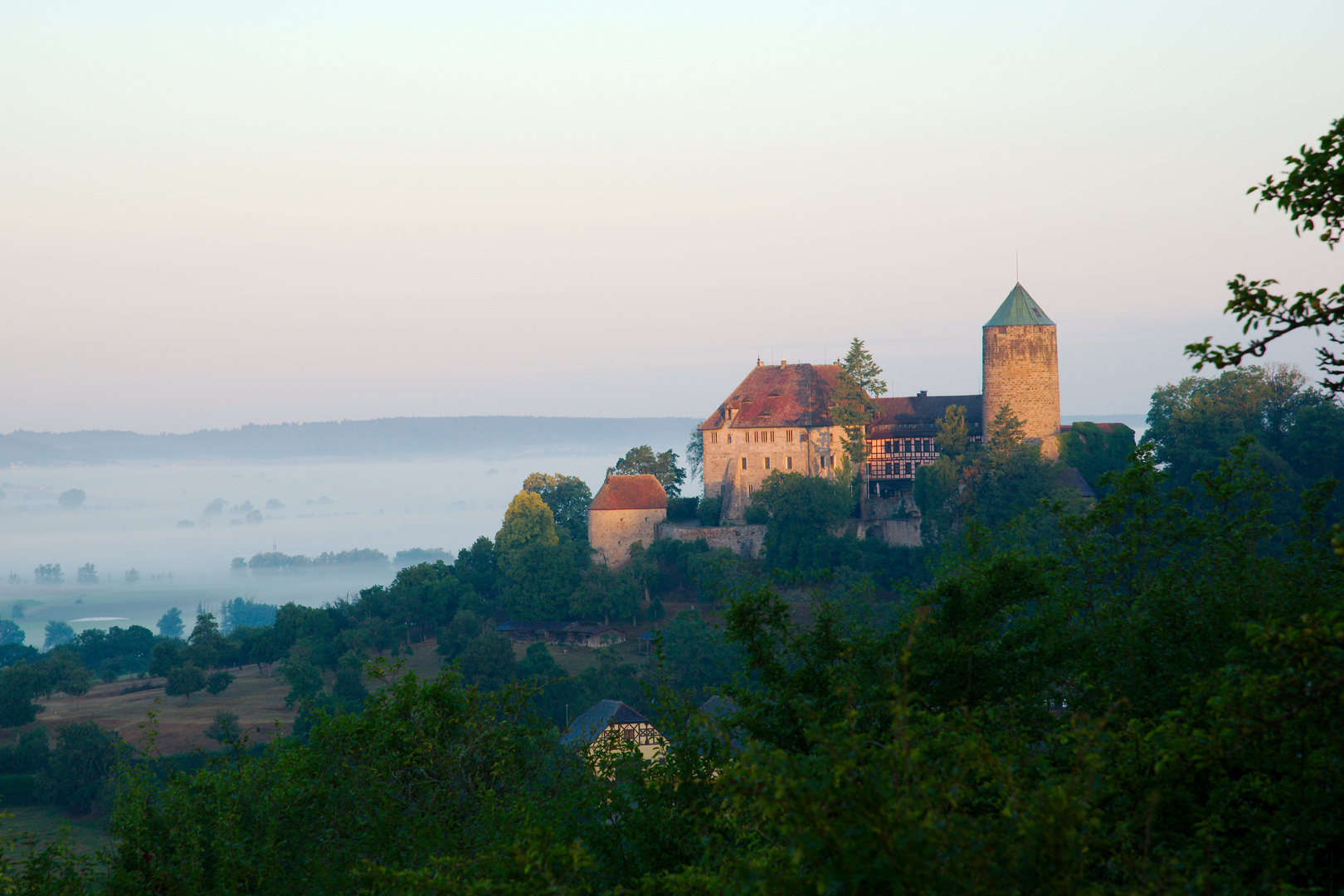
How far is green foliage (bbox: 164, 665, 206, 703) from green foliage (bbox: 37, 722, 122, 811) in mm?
17787

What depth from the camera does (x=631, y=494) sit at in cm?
6688

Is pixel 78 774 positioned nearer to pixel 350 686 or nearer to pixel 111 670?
pixel 350 686

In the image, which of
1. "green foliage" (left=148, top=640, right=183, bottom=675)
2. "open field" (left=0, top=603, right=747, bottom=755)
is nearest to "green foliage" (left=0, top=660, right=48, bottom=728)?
"open field" (left=0, top=603, right=747, bottom=755)

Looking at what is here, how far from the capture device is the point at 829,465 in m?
64.1

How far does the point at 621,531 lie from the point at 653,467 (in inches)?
365

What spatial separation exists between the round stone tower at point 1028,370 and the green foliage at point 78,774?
44143 mm

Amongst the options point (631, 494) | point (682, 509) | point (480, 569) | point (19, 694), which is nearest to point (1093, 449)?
point (682, 509)

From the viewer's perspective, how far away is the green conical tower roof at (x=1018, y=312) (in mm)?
56219

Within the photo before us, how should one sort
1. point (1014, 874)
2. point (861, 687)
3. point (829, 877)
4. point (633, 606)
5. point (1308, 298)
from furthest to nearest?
point (633, 606)
point (861, 687)
point (1308, 298)
point (1014, 874)
point (829, 877)

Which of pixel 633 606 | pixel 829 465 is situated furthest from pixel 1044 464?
pixel 633 606

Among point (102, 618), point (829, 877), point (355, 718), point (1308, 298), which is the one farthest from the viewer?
point (102, 618)

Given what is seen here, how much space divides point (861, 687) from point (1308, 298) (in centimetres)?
573

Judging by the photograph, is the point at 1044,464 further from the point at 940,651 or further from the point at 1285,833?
the point at 1285,833

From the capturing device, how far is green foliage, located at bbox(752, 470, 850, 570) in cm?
5866
